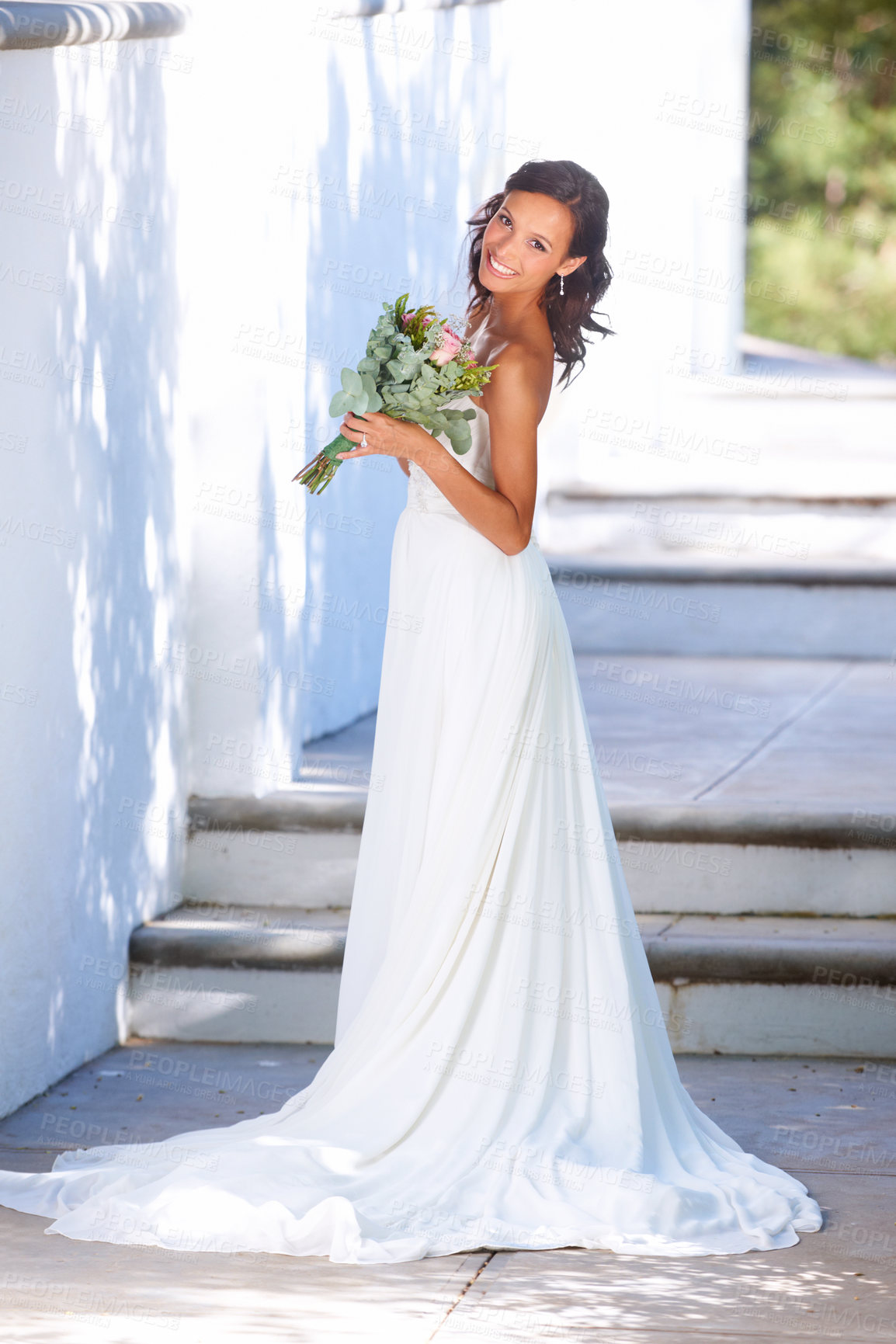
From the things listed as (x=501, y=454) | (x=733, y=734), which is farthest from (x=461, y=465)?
(x=733, y=734)

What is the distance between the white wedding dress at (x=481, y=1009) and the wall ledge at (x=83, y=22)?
122 cm

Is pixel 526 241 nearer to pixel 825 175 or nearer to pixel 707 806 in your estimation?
pixel 707 806

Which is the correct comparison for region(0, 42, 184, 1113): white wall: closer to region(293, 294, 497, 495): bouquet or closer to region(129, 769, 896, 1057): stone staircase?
region(129, 769, 896, 1057): stone staircase

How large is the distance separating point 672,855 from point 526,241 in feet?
6.69

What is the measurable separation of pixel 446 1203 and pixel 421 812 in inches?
29.5

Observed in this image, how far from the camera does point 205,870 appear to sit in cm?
507

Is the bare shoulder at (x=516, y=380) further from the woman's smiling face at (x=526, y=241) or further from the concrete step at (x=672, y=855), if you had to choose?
the concrete step at (x=672, y=855)

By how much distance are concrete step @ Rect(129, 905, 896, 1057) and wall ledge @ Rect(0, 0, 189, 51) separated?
7.28 feet

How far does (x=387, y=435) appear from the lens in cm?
328

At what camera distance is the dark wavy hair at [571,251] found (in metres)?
3.41

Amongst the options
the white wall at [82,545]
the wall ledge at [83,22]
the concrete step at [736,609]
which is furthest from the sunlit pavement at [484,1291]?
the concrete step at [736,609]

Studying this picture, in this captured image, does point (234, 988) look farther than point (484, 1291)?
Yes

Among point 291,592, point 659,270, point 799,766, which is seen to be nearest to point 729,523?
point 659,270

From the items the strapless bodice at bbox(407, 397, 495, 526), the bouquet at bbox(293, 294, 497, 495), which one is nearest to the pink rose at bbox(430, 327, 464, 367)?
the bouquet at bbox(293, 294, 497, 495)
